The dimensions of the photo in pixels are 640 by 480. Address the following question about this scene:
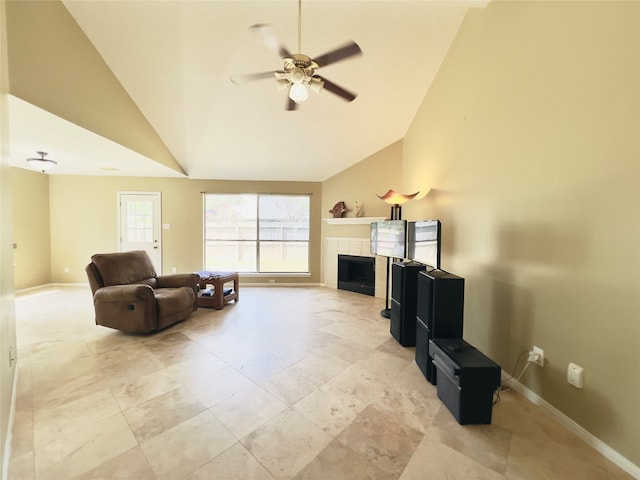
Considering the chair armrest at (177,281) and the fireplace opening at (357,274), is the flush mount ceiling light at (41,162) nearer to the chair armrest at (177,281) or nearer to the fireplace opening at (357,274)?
the chair armrest at (177,281)

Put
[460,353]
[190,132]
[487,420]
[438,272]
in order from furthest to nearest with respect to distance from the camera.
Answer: [190,132] → [438,272] → [460,353] → [487,420]

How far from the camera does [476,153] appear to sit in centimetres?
256

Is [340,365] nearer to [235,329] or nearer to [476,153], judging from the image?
[235,329]

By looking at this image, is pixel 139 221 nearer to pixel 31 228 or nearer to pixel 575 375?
pixel 31 228

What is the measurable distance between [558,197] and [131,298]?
398cm

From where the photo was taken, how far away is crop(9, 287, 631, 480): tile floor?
1390 mm

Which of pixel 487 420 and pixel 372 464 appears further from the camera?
pixel 487 420

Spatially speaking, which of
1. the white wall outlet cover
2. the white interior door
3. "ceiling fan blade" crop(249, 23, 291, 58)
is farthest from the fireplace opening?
the white interior door

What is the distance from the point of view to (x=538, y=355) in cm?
192

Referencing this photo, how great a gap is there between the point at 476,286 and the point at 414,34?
2707mm

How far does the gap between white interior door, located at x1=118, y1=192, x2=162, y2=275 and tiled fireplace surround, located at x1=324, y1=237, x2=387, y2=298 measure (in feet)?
11.8

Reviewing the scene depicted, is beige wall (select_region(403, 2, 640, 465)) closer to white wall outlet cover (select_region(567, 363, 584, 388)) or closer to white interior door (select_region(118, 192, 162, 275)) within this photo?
white wall outlet cover (select_region(567, 363, 584, 388))

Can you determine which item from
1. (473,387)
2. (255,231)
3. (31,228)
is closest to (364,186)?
(255,231)

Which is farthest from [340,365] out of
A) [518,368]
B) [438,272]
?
[518,368]
